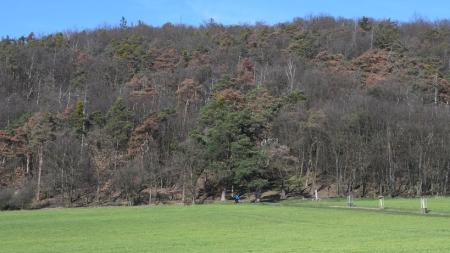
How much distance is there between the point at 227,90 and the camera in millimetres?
81188

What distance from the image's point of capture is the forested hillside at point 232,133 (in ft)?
225

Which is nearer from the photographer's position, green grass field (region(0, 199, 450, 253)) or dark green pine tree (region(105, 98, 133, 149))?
green grass field (region(0, 199, 450, 253))

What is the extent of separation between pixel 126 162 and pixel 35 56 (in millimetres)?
49859

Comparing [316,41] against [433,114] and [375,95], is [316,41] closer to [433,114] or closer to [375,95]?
[375,95]

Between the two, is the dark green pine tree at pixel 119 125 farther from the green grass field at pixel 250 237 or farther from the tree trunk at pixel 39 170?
the green grass field at pixel 250 237

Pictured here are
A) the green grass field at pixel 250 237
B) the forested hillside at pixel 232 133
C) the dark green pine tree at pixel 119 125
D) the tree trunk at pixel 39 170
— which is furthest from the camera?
the dark green pine tree at pixel 119 125

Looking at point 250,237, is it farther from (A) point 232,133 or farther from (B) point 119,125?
(B) point 119,125

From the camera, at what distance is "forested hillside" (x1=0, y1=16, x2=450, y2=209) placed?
68500mm

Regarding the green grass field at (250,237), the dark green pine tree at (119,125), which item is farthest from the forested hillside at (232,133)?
the green grass field at (250,237)

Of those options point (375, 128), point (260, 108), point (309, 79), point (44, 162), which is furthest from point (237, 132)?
point (309, 79)

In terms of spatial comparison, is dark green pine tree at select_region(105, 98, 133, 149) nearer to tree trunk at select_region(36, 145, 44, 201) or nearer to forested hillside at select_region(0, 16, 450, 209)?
forested hillside at select_region(0, 16, 450, 209)

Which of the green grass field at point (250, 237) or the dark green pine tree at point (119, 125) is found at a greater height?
the dark green pine tree at point (119, 125)

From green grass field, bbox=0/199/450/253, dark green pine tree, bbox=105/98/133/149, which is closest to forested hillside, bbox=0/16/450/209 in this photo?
dark green pine tree, bbox=105/98/133/149

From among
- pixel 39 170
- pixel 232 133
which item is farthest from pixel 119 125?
pixel 232 133
